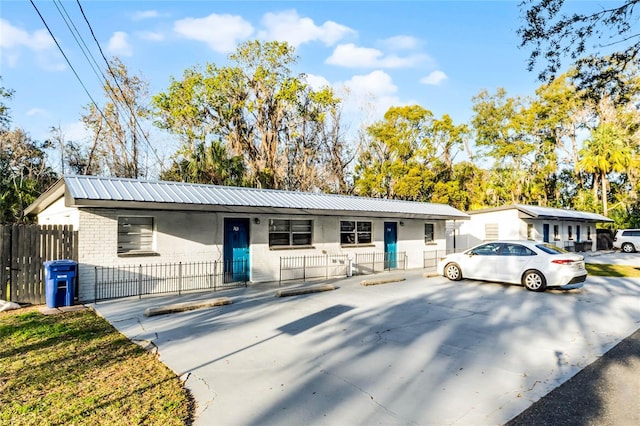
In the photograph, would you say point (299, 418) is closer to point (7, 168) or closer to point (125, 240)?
point (125, 240)

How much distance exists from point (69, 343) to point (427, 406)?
5.94 meters

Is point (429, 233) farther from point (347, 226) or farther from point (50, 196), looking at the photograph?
point (50, 196)

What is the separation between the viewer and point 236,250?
1360cm

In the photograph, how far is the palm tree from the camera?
110 feet

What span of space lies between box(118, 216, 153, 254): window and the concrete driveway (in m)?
1.75

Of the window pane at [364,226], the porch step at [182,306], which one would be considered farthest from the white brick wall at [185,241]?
the porch step at [182,306]

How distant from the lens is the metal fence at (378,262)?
55.6 ft

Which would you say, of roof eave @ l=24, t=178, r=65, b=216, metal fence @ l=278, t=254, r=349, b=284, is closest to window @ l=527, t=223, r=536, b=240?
metal fence @ l=278, t=254, r=349, b=284

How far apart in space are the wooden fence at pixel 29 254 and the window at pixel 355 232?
10.1 m

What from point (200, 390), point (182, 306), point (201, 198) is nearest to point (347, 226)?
point (201, 198)

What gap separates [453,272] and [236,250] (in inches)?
319

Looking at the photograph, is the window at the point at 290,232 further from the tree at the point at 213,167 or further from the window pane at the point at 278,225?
the tree at the point at 213,167

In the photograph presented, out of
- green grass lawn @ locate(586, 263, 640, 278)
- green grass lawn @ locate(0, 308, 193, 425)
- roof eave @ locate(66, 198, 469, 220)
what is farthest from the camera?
green grass lawn @ locate(586, 263, 640, 278)

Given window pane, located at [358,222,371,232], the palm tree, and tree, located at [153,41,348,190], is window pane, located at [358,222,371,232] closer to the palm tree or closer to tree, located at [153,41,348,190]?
tree, located at [153,41,348,190]
